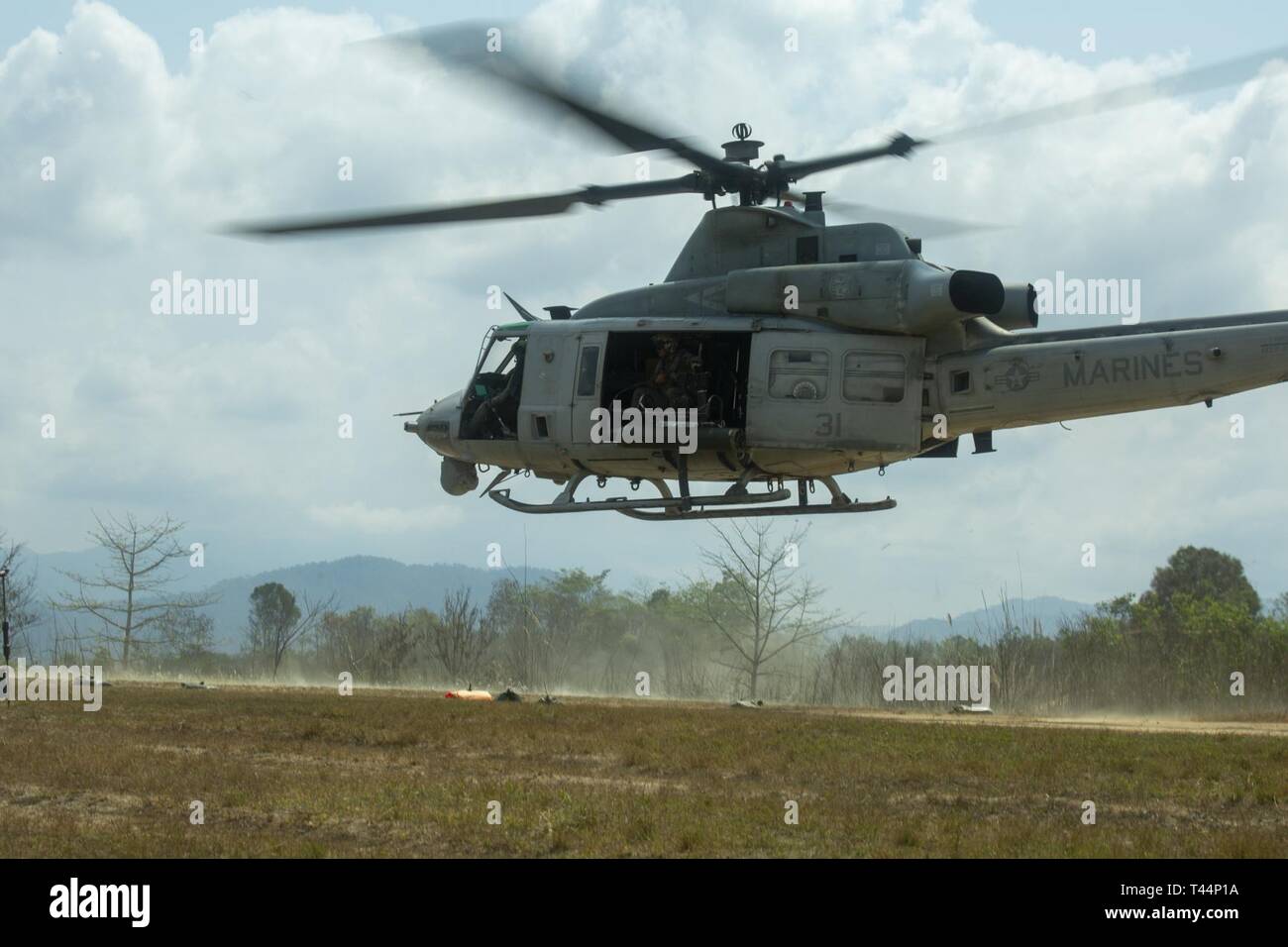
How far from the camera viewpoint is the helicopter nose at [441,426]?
17594mm

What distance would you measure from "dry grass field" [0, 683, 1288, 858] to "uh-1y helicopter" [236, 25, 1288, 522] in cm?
315

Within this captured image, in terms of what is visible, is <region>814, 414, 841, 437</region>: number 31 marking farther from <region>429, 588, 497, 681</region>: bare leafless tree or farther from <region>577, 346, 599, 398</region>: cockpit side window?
<region>429, 588, 497, 681</region>: bare leafless tree

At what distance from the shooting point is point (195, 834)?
10.8 m

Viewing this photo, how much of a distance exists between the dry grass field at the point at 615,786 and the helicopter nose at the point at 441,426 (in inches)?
147

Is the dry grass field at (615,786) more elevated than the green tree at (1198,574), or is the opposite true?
the green tree at (1198,574)

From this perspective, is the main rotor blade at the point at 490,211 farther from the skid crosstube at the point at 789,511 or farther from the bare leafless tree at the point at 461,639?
the bare leafless tree at the point at 461,639

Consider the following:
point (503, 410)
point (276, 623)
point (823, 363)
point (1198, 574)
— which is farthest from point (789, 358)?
point (1198, 574)

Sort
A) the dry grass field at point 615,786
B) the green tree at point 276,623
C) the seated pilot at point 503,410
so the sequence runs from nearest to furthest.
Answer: the dry grass field at point 615,786 < the seated pilot at point 503,410 < the green tree at point 276,623

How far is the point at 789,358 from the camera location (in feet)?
49.8

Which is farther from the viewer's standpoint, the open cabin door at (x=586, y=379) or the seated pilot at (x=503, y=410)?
the seated pilot at (x=503, y=410)

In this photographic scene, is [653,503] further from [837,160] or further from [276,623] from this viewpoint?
[276,623]

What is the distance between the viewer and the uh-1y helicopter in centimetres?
1424

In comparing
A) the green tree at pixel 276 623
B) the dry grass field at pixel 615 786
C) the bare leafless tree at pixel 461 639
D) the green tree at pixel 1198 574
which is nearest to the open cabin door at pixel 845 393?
the dry grass field at pixel 615 786
